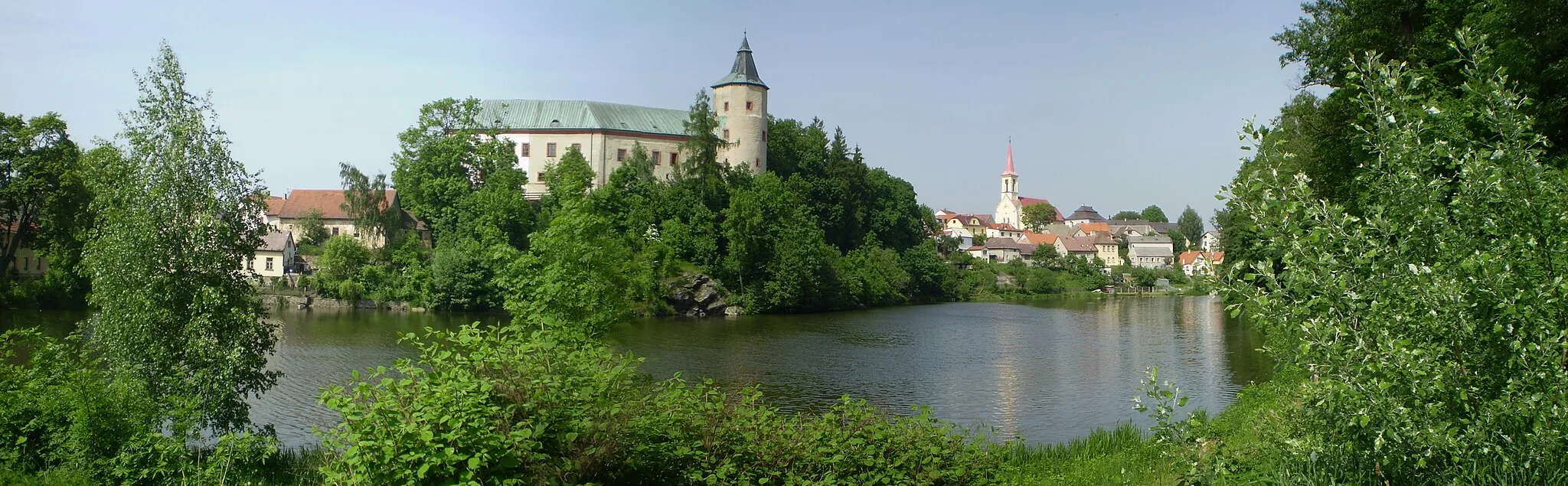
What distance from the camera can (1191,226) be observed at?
148m

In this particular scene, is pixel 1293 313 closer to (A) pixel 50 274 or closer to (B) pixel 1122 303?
(A) pixel 50 274

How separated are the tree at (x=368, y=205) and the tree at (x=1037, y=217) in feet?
376

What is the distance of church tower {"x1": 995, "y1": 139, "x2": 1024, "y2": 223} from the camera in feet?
533

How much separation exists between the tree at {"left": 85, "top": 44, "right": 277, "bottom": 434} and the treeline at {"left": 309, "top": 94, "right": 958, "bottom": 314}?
28.8m

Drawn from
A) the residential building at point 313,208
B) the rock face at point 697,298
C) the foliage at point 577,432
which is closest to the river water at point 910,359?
the foliage at point 577,432

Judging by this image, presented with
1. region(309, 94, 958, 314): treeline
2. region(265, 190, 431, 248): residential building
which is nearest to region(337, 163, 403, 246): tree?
region(309, 94, 958, 314): treeline

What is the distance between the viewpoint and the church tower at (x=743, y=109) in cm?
6612

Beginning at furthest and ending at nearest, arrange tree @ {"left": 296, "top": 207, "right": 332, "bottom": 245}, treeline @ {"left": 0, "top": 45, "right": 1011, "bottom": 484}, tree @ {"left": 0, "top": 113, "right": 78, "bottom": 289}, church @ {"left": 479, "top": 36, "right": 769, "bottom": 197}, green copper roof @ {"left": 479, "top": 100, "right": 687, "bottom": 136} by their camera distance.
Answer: green copper roof @ {"left": 479, "top": 100, "right": 687, "bottom": 136}
church @ {"left": 479, "top": 36, "right": 769, "bottom": 197}
tree @ {"left": 296, "top": 207, "right": 332, "bottom": 245}
tree @ {"left": 0, "top": 113, "right": 78, "bottom": 289}
treeline @ {"left": 0, "top": 45, "right": 1011, "bottom": 484}

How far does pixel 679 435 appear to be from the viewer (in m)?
8.73

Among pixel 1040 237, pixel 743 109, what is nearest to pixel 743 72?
pixel 743 109

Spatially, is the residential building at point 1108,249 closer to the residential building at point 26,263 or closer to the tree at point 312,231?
the tree at point 312,231

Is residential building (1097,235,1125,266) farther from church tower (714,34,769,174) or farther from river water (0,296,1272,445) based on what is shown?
river water (0,296,1272,445)

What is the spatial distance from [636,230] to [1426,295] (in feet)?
163

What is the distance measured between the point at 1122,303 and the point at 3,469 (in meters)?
64.3
